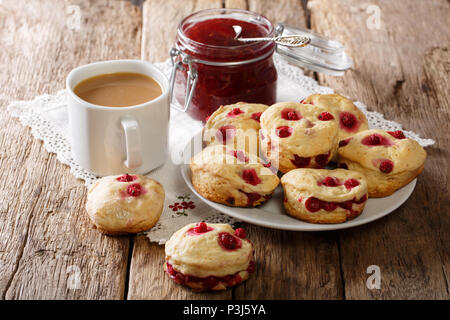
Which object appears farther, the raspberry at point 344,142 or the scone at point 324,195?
the raspberry at point 344,142

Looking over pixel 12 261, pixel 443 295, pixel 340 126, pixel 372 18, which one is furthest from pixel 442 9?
pixel 12 261

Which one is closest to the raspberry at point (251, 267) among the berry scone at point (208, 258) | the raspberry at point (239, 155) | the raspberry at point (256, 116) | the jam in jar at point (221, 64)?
the berry scone at point (208, 258)

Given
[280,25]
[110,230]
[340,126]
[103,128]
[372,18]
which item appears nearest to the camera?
[110,230]

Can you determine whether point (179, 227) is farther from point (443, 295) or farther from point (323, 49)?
point (323, 49)

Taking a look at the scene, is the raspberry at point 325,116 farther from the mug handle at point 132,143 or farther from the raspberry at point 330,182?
the mug handle at point 132,143

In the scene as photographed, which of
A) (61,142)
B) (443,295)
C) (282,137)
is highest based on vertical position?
(282,137)

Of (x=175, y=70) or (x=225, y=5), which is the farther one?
(x=225, y=5)
